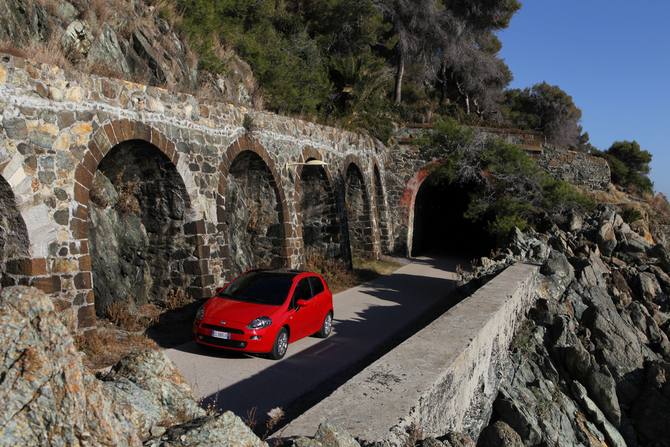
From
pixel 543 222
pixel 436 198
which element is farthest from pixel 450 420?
pixel 436 198

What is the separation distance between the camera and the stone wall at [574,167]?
74.8 feet

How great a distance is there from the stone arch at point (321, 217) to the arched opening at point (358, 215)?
3.30 meters

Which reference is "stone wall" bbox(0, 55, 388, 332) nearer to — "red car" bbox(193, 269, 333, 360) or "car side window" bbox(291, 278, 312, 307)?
"red car" bbox(193, 269, 333, 360)

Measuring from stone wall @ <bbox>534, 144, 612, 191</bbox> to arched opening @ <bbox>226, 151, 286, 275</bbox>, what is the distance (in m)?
14.3

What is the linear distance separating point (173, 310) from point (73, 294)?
2.52 m

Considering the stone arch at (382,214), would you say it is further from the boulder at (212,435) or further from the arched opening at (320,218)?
the boulder at (212,435)

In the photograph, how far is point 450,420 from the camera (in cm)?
443

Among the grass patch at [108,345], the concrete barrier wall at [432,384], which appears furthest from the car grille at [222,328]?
the concrete barrier wall at [432,384]

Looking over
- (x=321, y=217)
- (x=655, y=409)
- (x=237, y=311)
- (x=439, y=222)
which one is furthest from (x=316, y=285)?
(x=439, y=222)

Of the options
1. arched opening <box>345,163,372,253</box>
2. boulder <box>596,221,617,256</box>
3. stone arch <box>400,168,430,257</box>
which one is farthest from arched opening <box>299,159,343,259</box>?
boulder <box>596,221,617,256</box>

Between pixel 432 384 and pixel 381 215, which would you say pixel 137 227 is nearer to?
pixel 432 384

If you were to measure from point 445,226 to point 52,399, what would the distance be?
90.6 ft

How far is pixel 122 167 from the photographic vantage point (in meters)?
9.59

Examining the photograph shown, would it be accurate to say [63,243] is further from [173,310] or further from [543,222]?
[543,222]
